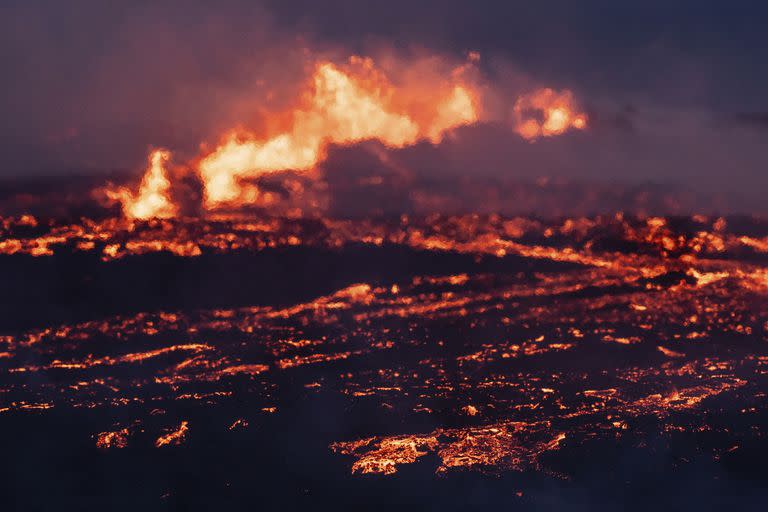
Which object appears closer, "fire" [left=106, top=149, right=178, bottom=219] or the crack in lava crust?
the crack in lava crust

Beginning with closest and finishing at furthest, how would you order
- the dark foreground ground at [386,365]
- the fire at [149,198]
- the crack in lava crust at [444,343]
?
the dark foreground ground at [386,365] < the crack in lava crust at [444,343] < the fire at [149,198]

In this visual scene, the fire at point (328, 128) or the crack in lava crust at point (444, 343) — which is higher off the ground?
the fire at point (328, 128)

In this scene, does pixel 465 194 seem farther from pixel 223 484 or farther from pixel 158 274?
pixel 223 484

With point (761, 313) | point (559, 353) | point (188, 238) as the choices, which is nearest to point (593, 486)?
point (559, 353)

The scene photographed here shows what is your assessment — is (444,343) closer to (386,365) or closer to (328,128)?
(386,365)

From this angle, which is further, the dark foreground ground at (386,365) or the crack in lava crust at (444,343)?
the crack in lava crust at (444,343)

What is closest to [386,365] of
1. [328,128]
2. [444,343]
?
[444,343]

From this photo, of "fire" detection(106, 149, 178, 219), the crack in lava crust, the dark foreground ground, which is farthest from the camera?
"fire" detection(106, 149, 178, 219)
